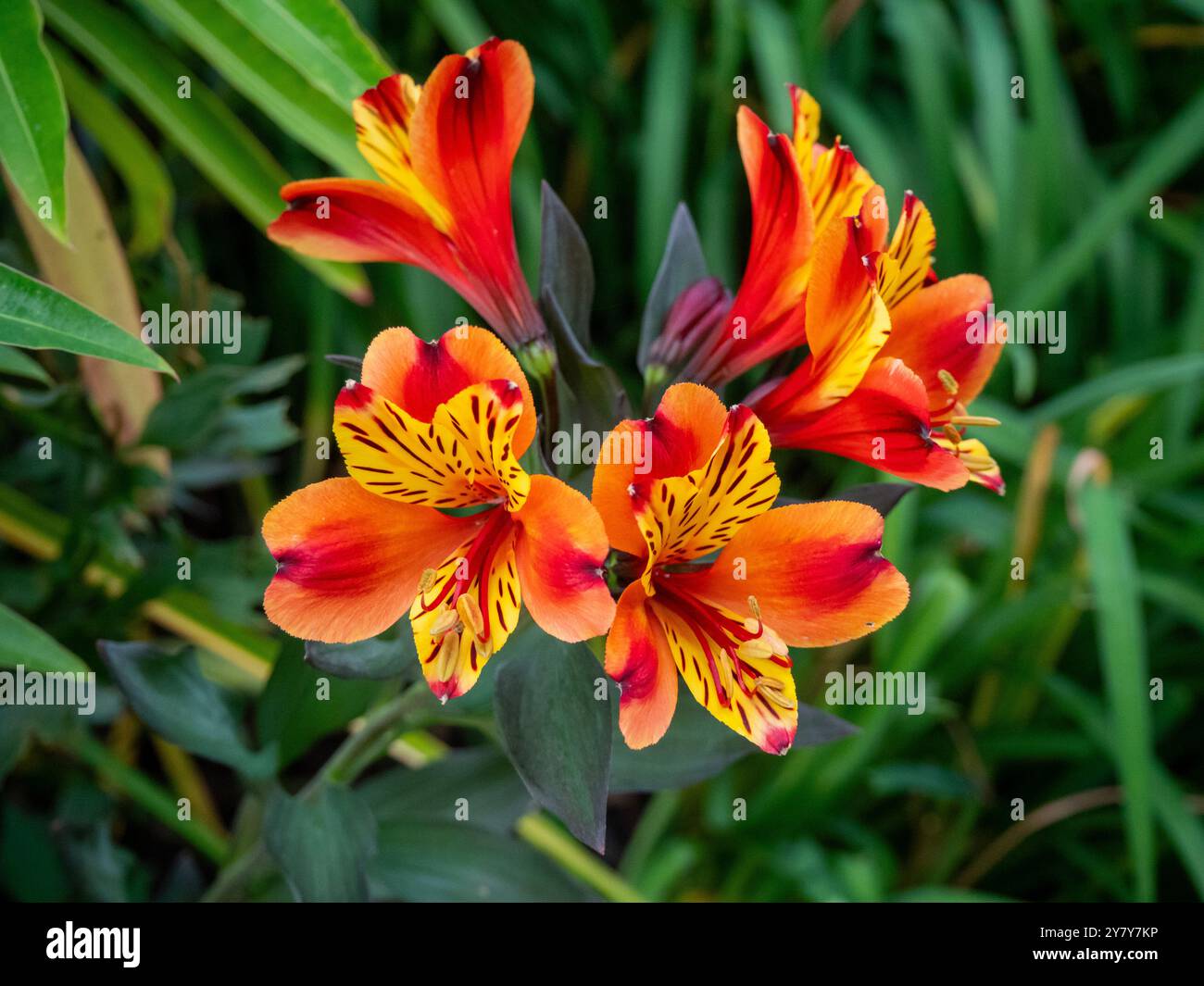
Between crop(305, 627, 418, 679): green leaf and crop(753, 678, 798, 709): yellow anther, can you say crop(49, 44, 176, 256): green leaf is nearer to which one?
crop(305, 627, 418, 679): green leaf

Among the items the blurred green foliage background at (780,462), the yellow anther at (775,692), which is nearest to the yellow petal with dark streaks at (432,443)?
the yellow anther at (775,692)

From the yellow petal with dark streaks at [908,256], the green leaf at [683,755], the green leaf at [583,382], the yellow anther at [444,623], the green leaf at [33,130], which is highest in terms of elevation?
the green leaf at [33,130]

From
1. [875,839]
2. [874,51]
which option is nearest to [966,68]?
[874,51]

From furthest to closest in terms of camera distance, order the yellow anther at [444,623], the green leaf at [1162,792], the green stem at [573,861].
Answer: the green leaf at [1162,792]
the green stem at [573,861]
the yellow anther at [444,623]

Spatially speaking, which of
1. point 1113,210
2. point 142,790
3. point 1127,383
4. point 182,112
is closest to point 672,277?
point 182,112

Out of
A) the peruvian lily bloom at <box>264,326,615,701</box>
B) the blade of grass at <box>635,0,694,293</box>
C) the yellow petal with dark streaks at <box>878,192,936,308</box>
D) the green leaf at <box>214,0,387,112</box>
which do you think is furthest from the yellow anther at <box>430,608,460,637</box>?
the blade of grass at <box>635,0,694,293</box>

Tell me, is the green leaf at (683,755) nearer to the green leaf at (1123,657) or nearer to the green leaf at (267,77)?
the green leaf at (267,77)

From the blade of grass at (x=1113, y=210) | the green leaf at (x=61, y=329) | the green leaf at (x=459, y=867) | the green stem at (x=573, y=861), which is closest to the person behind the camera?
the green leaf at (x=61, y=329)

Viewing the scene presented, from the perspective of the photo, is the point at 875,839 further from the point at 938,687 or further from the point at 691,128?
the point at 691,128
